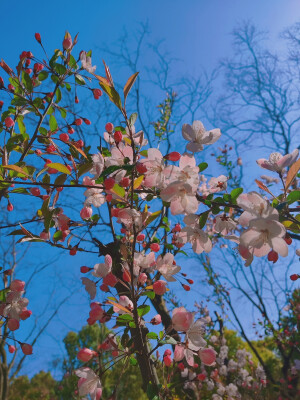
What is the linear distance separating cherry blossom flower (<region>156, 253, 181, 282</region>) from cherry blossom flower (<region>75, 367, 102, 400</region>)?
444 mm

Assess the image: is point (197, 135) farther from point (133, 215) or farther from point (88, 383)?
point (88, 383)

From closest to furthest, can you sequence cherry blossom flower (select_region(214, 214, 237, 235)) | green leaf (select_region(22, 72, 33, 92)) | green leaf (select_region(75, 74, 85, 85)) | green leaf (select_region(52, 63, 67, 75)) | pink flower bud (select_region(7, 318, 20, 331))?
1. cherry blossom flower (select_region(214, 214, 237, 235))
2. pink flower bud (select_region(7, 318, 20, 331))
3. green leaf (select_region(22, 72, 33, 92))
4. green leaf (select_region(52, 63, 67, 75))
5. green leaf (select_region(75, 74, 85, 85))

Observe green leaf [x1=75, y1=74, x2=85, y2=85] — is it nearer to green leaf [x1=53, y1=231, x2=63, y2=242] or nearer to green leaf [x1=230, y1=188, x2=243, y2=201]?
green leaf [x1=53, y1=231, x2=63, y2=242]

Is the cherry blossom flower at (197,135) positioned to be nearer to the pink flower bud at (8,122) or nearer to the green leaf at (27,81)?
the green leaf at (27,81)

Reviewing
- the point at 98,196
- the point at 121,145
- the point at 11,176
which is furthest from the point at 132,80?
the point at 11,176

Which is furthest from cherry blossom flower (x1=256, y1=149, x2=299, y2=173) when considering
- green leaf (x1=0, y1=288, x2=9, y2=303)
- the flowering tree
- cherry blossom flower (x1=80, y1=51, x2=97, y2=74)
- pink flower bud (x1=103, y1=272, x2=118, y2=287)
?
green leaf (x1=0, y1=288, x2=9, y2=303)

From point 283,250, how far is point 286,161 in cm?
36

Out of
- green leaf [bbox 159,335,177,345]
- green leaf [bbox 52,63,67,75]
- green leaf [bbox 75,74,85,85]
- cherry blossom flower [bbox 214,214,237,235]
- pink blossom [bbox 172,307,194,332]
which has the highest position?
green leaf [bbox 75,74,85,85]

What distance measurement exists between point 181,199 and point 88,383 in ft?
2.20

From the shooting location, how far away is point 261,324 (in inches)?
215

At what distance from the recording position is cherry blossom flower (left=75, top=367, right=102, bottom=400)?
1012 millimetres

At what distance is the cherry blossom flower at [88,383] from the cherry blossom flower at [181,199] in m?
0.60

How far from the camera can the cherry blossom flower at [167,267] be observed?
4.22ft

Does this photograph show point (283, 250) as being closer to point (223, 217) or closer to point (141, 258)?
point (223, 217)
